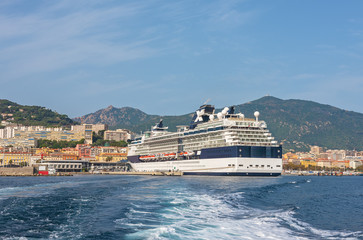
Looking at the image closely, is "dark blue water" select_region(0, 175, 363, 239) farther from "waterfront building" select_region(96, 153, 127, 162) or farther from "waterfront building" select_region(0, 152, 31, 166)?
"waterfront building" select_region(96, 153, 127, 162)

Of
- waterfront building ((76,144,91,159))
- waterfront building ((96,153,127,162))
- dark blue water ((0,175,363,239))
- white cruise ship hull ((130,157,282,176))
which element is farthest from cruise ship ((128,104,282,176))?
waterfront building ((76,144,91,159))

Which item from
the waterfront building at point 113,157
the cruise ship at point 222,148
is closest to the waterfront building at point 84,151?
the waterfront building at point 113,157

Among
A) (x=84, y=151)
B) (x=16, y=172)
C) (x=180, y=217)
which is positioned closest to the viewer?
(x=180, y=217)

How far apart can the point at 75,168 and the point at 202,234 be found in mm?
118981

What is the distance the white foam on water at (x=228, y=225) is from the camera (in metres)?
22.9

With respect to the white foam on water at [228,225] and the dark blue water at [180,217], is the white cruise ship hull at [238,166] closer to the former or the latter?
the dark blue water at [180,217]

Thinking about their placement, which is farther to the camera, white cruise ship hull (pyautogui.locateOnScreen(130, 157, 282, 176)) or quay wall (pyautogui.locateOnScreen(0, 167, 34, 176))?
quay wall (pyautogui.locateOnScreen(0, 167, 34, 176))

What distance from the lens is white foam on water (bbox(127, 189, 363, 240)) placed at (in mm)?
22906

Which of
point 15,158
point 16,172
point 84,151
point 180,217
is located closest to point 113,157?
point 84,151

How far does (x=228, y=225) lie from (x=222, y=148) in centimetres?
5013

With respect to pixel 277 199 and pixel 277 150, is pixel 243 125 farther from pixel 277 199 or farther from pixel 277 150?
pixel 277 199

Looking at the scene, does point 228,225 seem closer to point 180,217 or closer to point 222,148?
point 180,217

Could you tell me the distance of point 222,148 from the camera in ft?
247

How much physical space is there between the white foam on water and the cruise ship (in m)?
39.0
